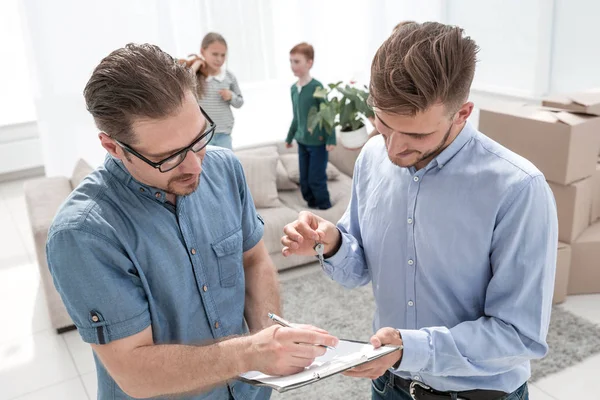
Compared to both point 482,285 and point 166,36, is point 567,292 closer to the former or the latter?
point 482,285

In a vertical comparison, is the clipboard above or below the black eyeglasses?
below

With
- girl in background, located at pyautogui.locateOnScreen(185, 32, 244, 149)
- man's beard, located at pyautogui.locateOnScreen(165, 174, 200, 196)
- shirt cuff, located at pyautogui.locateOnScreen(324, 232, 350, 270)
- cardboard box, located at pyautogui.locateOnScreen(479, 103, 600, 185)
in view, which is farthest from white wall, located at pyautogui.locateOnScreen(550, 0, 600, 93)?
man's beard, located at pyautogui.locateOnScreen(165, 174, 200, 196)

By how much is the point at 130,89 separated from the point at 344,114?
3192 millimetres

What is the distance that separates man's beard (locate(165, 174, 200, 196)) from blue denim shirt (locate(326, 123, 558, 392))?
1.49 ft

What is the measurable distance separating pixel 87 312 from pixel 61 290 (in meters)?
0.08

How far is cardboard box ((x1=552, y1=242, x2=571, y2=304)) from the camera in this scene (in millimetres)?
3469

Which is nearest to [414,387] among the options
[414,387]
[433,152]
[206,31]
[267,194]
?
[414,387]

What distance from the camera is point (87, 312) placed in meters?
1.20

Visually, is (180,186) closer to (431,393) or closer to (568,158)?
(431,393)

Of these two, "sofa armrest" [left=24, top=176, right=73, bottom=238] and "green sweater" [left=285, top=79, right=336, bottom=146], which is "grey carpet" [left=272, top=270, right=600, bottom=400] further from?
"sofa armrest" [left=24, top=176, right=73, bottom=238]

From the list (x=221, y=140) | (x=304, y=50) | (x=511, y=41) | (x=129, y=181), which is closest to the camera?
(x=129, y=181)

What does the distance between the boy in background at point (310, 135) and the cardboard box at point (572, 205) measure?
1.70 meters

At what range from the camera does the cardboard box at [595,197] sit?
355cm

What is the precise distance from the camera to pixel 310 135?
4387 mm
